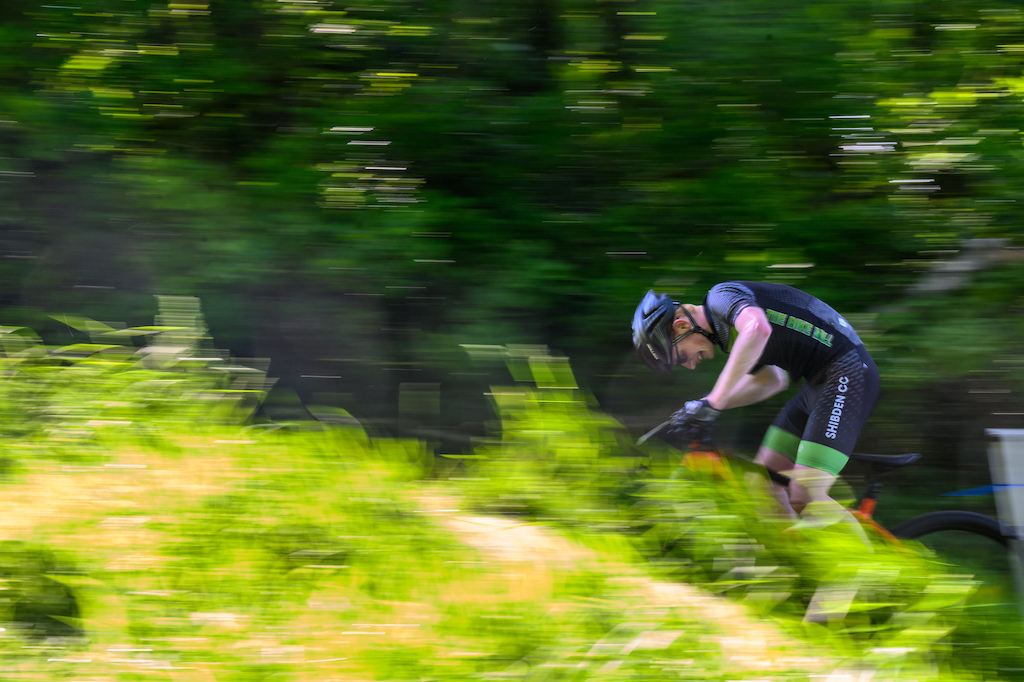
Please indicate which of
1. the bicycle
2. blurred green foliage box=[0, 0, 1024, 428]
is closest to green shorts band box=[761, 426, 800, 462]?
the bicycle

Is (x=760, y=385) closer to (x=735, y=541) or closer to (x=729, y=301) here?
(x=729, y=301)

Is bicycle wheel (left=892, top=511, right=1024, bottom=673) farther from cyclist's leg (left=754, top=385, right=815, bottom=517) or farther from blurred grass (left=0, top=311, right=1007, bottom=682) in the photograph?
cyclist's leg (left=754, top=385, right=815, bottom=517)

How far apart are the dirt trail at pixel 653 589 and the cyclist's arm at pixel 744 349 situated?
2.65 ft

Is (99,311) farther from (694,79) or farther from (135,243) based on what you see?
(694,79)

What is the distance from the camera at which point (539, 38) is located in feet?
15.2

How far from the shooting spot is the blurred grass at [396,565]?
270 cm

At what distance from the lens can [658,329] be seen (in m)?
3.36

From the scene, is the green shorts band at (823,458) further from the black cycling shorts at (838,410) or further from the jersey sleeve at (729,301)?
the jersey sleeve at (729,301)

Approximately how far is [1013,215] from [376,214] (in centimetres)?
376

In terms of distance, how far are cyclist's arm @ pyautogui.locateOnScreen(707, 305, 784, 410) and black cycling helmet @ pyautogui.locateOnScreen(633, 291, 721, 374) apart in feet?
0.70

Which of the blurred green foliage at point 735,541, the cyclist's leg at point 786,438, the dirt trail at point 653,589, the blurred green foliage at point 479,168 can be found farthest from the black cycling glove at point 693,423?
the blurred green foliage at point 479,168

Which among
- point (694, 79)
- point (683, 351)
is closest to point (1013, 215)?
point (694, 79)

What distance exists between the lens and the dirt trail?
8.86ft

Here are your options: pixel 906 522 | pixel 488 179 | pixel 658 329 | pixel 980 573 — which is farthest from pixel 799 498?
pixel 488 179
